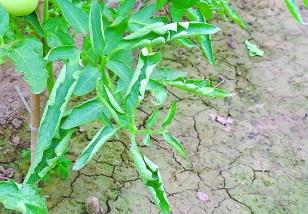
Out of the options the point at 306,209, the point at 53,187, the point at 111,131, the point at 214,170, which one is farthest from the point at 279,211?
the point at 111,131

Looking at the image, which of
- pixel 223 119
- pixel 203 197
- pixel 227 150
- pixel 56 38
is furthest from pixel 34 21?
pixel 223 119

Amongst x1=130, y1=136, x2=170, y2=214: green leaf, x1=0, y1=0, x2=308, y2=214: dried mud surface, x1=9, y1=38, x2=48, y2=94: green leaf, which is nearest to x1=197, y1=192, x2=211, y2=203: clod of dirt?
x1=0, y1=0, x2=308, y2=214: dried mud surface

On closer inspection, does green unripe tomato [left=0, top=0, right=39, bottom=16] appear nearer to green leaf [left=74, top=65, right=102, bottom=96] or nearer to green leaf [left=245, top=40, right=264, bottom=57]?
green leaf [left=74, top=65, right=102, bottom=96]

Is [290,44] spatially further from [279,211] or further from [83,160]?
[83,160]

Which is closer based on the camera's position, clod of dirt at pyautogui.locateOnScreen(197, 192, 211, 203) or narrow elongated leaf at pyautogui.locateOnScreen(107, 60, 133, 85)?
narrow elongated leaf at pyautogui.locateOnScreen(107, 60, 133, 85)

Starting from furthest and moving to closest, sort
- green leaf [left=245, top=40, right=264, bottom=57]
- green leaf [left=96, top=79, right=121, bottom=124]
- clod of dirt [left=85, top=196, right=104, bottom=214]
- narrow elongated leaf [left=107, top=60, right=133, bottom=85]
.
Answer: green leaf [left=245, top=40, right=264, bottom=57] < clod of dirt [left=85, top=196, right=104, bottom=214] < narrow elongated leaf [left=107, top=60, right=133, bottom=85] < green leaf [left=96, top=79, right=121, bottom=124]

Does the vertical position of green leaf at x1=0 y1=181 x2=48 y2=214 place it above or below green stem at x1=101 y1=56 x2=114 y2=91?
below

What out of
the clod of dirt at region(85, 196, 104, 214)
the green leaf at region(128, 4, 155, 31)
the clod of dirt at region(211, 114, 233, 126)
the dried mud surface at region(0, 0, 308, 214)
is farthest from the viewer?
the clod of dirt at region(211, 114, 233, 126)

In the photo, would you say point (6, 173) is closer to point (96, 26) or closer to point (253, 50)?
point (96, 26)
